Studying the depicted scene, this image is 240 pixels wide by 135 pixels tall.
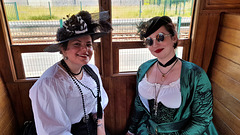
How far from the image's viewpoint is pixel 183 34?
1901 millimetres

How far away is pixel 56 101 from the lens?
124 cm

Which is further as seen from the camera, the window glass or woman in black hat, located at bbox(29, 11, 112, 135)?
the window glass

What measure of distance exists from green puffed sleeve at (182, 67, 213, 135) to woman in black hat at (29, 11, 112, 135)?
83 cm

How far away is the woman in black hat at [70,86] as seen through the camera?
1.21 metres

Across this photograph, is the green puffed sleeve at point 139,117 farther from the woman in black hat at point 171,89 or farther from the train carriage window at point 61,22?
the train carriage window at point 61,22

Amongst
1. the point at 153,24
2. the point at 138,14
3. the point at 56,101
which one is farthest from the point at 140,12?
the point at 56,101

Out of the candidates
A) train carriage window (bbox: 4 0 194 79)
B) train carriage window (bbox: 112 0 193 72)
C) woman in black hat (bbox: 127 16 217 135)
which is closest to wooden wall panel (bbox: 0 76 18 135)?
train carriage window (bbox: 4 0 194 79)

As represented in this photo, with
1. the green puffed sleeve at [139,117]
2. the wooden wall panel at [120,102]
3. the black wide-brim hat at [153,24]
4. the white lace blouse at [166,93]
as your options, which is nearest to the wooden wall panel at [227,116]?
the white lace blouse at [166,93]

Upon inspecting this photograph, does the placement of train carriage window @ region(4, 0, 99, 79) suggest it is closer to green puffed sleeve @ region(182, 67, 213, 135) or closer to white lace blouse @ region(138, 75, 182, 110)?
white lace blouse @ region(138, 75, 182, 110)

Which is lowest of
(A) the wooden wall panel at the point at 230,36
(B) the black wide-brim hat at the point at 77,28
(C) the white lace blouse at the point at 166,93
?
(C) the white lace blouse at the point at 166,93

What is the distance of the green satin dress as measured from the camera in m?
1.46

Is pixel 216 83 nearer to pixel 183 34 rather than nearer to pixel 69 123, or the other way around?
pixel 183 34

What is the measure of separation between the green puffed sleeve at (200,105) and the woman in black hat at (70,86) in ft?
2.71

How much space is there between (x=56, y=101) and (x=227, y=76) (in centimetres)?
152
